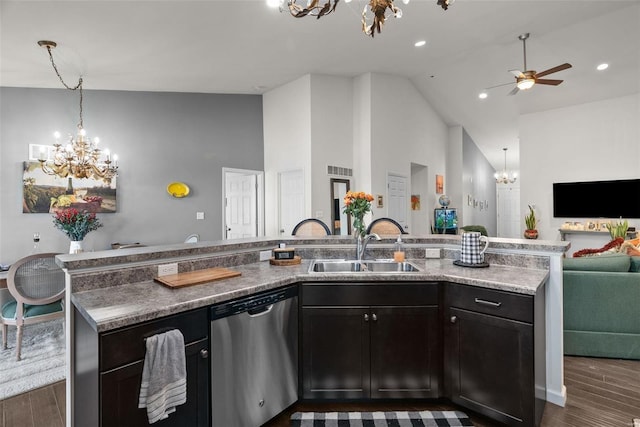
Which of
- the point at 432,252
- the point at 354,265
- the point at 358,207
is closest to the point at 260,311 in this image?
the point at 354,265

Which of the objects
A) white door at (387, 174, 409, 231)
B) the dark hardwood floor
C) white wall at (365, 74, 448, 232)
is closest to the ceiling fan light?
white wall at (365, 74, 448, 232)

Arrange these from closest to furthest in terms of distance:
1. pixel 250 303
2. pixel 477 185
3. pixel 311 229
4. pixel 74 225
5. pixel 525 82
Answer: pixel 250 303 < pixel 311 229 < pixel 74 225 < pixel 525 82 < pixel 477 185

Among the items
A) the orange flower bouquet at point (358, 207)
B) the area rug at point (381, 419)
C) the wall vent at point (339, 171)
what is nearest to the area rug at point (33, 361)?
the area rug at point (381, 419)

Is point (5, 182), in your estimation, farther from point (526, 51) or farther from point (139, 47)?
point (526, 51)

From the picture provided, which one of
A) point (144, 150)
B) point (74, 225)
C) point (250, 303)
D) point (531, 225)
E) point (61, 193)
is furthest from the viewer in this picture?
point (531, 225)

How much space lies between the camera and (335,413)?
2.01 metres

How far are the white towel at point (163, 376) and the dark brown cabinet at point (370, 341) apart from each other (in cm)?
82

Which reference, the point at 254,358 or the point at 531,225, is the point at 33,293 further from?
the point at 531,225

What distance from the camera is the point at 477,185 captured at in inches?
402

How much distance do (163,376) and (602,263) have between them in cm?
344

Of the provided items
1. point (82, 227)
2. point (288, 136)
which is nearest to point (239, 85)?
point (288, 136)

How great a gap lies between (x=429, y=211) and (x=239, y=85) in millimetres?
4918

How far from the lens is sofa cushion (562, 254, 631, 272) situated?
274cm

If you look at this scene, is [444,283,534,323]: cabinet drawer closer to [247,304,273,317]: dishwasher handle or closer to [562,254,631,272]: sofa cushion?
[247,304,273,317]: dishwasher handle
